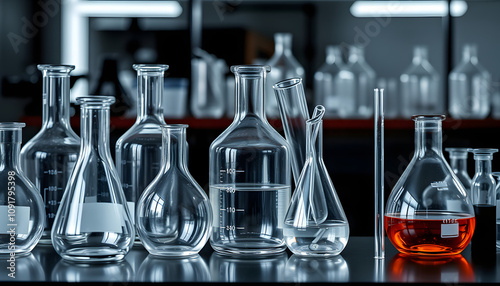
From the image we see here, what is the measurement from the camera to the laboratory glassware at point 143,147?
40.3 inches

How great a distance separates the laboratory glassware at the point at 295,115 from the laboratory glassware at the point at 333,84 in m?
1.42

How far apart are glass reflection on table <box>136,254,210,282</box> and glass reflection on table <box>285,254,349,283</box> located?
4.4 inches

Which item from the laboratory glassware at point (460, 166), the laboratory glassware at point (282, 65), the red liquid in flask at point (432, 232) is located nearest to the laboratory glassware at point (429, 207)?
the red liquid in flask at point (432, 232)

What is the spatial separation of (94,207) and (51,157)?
18cm

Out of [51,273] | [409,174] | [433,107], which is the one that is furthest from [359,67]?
[51,273]

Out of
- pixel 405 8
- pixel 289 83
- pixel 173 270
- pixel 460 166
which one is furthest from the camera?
pixel 405 8

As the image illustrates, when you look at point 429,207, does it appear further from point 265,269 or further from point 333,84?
point 333,84

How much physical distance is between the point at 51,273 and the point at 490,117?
195 centimetres

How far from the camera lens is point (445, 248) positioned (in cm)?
92

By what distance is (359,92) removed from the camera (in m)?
2.48

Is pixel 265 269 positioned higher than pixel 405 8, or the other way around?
A: pixel 405 8

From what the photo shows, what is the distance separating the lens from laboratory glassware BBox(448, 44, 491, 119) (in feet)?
7.74

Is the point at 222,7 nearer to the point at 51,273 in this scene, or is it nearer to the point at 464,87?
the point at 464,87

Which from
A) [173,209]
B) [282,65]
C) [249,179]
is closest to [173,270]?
[173,209]
